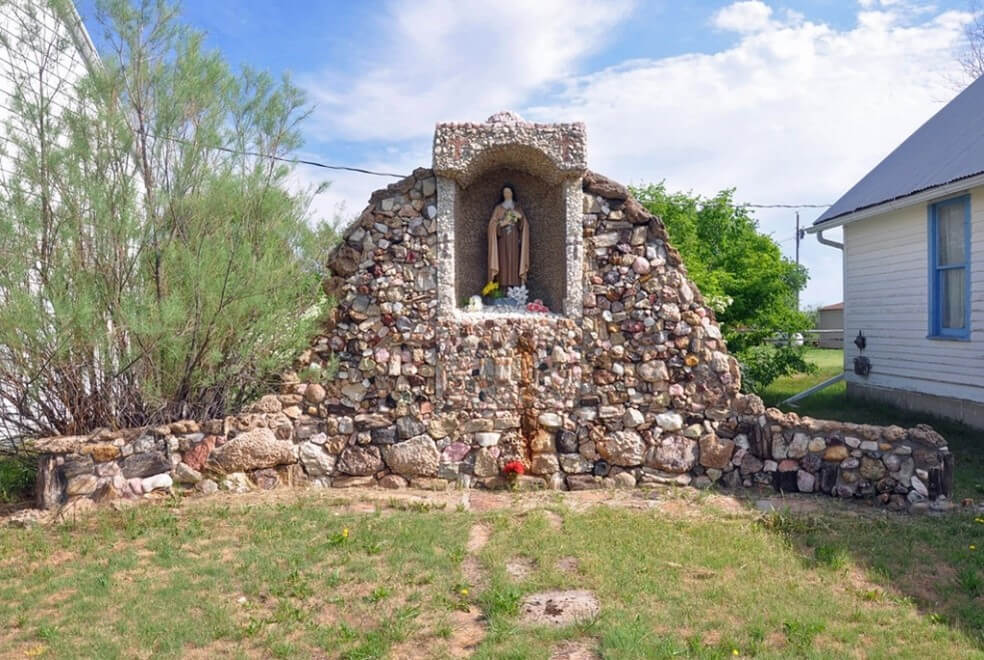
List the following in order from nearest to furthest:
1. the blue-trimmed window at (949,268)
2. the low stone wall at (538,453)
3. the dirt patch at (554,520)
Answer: the dirt patch at (554,520) < the low stone wall at (538,453) < the blue-trimmed window at (949,268)

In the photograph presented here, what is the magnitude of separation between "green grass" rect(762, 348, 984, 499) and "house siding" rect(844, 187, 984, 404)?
353 mm

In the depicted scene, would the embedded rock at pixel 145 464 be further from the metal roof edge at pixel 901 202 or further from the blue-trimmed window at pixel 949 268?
the blue-trimmed window at pixel 949 268

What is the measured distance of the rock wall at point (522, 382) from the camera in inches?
256

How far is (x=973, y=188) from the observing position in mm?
8602

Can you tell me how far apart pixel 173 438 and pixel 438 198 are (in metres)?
3.03

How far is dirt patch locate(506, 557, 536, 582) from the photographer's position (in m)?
4.52

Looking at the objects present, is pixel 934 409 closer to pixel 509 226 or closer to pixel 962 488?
pixel 962 488

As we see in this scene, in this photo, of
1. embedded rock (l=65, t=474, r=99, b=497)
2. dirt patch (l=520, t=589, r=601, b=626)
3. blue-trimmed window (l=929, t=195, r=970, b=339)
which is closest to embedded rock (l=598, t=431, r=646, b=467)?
dirt patch (l=520, t=589, r=601, b=626)

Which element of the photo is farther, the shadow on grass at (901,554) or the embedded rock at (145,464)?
the embedded rock at (145,464)

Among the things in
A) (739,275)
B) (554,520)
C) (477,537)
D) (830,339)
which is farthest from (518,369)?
(830,339)

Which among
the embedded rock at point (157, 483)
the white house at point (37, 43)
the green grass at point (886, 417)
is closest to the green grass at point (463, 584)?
the embedded rock at point (157, 483)

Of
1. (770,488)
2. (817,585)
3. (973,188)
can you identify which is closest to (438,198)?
(770,488)

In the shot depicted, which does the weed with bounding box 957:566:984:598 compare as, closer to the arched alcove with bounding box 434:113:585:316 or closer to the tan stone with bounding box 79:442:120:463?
the arched alcove with bounding box 434:113:585:316

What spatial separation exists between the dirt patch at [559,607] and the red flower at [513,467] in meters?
2.15
